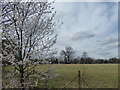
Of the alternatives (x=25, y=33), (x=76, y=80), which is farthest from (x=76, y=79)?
(x=25, y=33)

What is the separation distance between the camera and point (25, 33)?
4.09m

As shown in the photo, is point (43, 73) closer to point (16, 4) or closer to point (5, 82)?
point (5, 82)

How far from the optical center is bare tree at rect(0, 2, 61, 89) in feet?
13.3

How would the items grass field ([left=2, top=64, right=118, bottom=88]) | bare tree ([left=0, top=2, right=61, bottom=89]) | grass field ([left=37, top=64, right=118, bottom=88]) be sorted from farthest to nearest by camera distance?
grass field ([left=37, top=64, right=118, bottom=88]) → grass field ([left=2, top=64, right=118, bottom=88]) → bare tree ([left=0, top=2, right=61, bottom=89])

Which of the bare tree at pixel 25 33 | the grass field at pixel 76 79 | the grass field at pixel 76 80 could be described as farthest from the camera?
the grass field at pixel 76 80

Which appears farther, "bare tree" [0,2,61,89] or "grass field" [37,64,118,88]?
"grass field" [37,64,118,88]

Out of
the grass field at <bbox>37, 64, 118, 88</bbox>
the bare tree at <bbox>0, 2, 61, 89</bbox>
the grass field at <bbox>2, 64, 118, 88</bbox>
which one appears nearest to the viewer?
the bare tree at <bbox>0, 2, 61, 89</bbox>

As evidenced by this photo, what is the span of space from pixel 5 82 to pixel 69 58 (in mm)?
2922

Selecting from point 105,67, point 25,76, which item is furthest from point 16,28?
point 105,67

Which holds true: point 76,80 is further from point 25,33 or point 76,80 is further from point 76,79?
point 25,33

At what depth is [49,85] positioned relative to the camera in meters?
5.89

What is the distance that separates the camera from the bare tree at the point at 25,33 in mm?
4043

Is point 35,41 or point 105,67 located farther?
point 105,67

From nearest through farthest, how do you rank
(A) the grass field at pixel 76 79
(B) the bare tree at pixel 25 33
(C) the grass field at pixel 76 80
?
(B) the bare tree at pixel 25 33, (A) the grass field at pixel 76 79, (C) the grass field at pixel 76 80
